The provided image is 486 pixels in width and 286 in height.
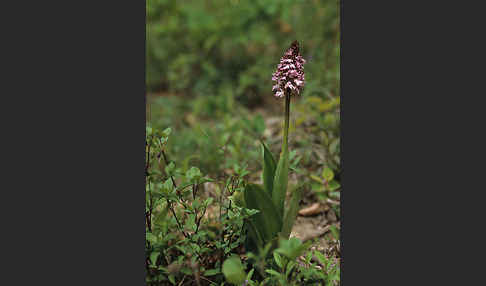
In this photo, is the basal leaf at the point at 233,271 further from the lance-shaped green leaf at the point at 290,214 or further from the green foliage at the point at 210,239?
the lance-shaped green leaf at the point at 290,214

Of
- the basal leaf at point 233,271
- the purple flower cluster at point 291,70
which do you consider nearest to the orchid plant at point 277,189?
the purple flower cluster at point 291,70

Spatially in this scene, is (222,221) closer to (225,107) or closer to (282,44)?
(225,107)

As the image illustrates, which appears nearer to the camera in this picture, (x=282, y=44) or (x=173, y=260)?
(x=173, y=260)

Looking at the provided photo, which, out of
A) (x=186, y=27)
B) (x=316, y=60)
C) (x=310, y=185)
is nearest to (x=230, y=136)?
(x=310, y=185)

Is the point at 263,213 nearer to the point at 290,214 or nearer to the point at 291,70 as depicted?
the point at 290,214

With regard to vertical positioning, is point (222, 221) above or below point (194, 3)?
below

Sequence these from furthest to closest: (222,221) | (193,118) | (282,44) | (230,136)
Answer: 1. (282,44)
2. (193,118)
3. (230,136)
4. (222,221)
